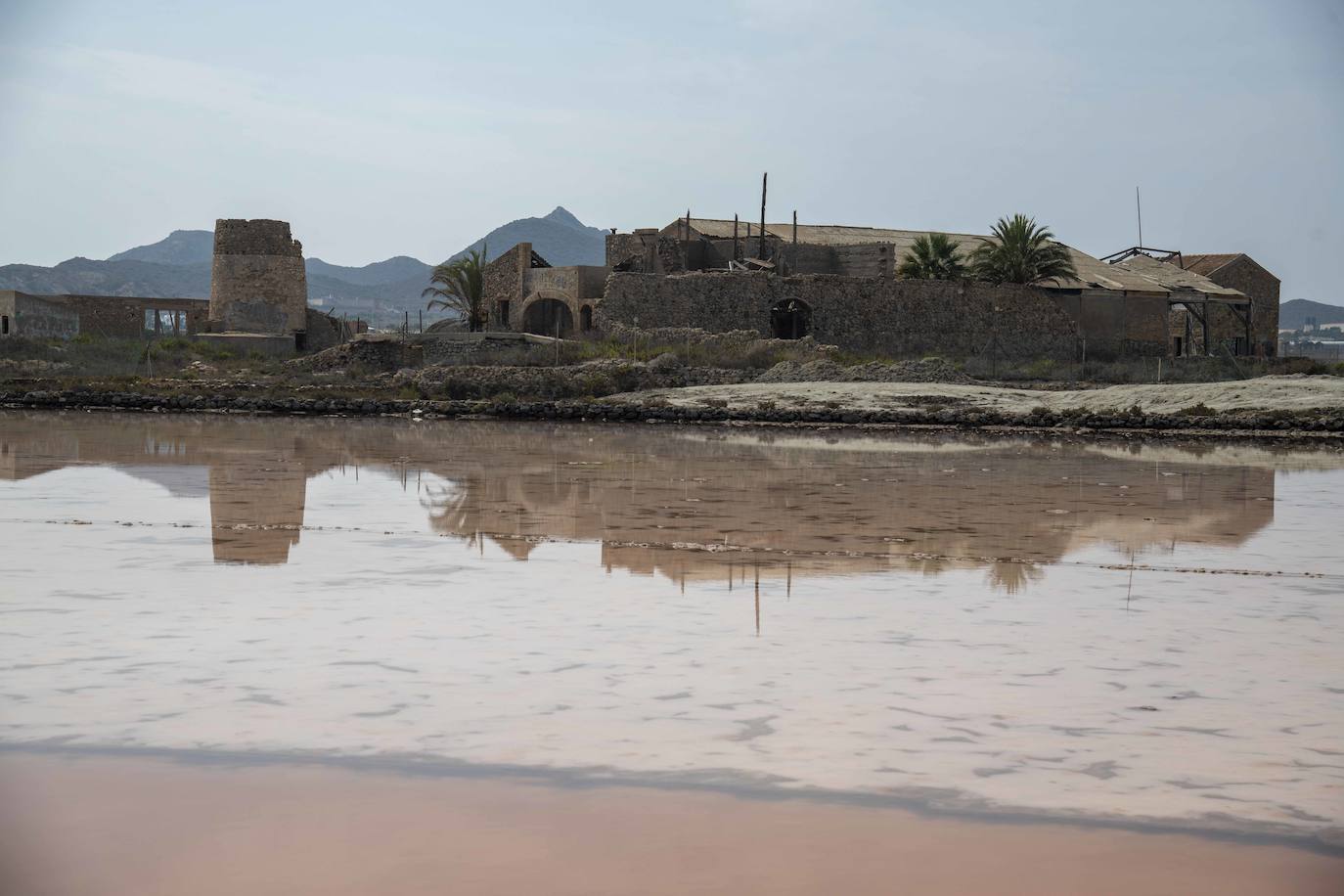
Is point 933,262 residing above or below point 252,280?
above

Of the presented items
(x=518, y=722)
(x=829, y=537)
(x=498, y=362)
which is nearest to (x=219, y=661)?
(x=518, y=722)

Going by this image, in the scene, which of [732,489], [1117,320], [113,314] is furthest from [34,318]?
[732,489]

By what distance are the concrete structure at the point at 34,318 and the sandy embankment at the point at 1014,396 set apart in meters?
20.6

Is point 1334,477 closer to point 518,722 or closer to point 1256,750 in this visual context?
point 1256,750

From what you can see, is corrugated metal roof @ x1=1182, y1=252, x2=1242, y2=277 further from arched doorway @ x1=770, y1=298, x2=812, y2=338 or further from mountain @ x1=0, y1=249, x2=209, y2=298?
mountain @ x1=0, y1=249, x2=209, y2=298

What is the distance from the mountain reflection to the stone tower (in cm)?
1854

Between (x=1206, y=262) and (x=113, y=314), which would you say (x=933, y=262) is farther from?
(x=113, y=314)

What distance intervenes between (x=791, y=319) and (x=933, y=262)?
6.03 m

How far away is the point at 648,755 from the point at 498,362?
2523 cm

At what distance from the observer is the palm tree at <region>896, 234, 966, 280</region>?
39.0 meters

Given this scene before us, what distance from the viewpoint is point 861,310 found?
114 feet

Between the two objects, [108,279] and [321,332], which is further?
[108,279]

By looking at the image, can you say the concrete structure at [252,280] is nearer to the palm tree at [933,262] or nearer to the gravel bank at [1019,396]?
the palm tree at [933,262]

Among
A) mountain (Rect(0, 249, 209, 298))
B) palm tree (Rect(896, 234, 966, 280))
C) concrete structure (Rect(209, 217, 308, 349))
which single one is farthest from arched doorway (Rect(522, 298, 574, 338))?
mountain (Rect(0, 249, 209, 298))
